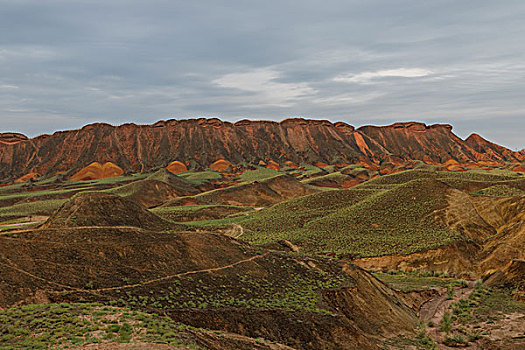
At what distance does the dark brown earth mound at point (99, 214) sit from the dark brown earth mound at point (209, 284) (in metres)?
9.32

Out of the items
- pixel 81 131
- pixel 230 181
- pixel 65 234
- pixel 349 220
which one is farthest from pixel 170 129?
pixel 65 234

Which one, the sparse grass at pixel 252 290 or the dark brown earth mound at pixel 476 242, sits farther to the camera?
the dark brown earth mound at pixel 476 242

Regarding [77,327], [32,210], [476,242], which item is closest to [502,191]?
[476,242]

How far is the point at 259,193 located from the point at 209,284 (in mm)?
85628

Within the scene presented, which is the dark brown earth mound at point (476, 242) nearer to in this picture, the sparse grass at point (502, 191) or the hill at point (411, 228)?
the hill at point (411, 228)

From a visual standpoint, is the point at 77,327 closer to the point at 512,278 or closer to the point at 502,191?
the point at 512,278

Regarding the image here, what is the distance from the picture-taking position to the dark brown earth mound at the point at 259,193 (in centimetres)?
10644

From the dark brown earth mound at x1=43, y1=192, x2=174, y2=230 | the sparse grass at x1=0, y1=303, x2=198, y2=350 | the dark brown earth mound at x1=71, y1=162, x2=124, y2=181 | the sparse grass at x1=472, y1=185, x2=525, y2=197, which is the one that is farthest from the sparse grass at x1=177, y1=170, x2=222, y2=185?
the sparse grass at x1=0, y1=303, x2=198, y2=350

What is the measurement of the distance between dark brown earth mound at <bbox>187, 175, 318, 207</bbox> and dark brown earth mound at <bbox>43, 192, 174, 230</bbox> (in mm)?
58813

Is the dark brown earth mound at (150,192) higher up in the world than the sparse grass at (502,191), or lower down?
lower down

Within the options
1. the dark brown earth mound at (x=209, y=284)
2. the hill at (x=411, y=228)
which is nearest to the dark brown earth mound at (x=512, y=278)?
the hill at (x=411, y=228)

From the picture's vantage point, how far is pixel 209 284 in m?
26.4

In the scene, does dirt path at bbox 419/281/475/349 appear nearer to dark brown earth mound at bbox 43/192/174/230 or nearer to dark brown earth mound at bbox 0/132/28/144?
dark brown earth mound at bbox 43/192/174/230

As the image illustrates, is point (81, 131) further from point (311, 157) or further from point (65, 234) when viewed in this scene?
point (65, 234)
